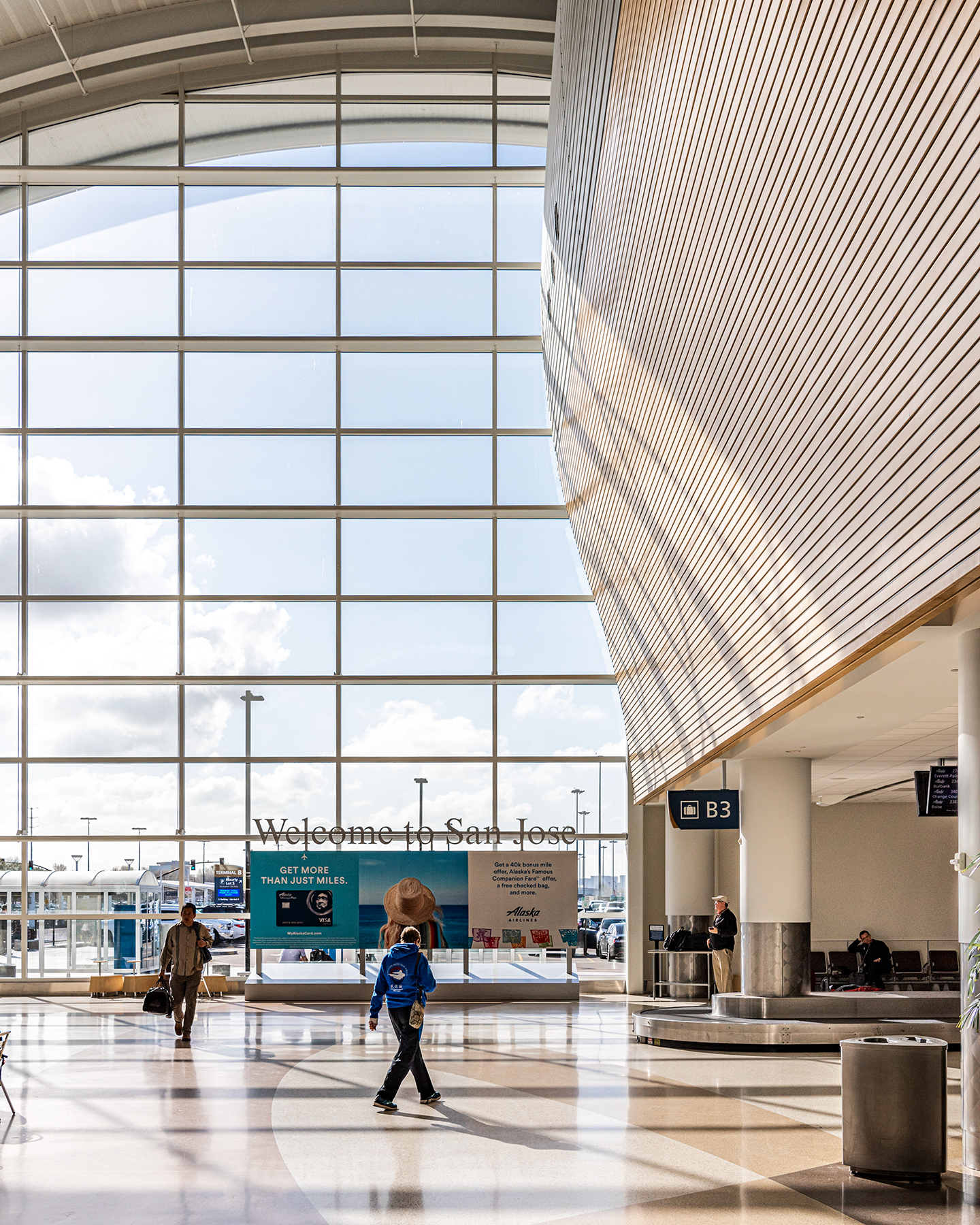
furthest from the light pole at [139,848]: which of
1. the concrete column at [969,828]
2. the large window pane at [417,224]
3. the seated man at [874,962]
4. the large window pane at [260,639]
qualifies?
the concrete column at [969,828]

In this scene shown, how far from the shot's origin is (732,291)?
9773 millimetres

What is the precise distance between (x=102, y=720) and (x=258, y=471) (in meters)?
5.16

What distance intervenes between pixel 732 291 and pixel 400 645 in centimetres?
1366

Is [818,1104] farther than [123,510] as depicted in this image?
No

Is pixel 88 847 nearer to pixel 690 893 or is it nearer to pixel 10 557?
pixel 10 557

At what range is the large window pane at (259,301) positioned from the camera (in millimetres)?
23469

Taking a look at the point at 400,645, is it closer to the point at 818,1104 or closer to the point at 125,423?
the point at 125,423

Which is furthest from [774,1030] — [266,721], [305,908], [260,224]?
[260,224]

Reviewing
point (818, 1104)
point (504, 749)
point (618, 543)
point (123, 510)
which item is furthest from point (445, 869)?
point (818, 1104)

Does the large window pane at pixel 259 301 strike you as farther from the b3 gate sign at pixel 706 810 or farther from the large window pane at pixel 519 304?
the b3 gate sign at pixel 706 810

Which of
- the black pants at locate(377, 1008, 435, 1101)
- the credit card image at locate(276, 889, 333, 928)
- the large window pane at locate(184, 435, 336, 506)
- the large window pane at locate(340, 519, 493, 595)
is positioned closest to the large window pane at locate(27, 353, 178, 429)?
the large window pane at locate(184, 435, 336, 506)

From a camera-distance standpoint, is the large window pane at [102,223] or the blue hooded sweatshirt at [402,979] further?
the large window pane at [102,223]

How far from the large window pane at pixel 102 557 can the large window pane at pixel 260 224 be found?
5.27 m

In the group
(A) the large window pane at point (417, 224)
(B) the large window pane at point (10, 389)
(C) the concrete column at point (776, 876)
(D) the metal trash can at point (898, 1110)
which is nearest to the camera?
(D) the metal trash can at point (898, 1110)
